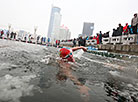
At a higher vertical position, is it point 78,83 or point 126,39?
point 126,39

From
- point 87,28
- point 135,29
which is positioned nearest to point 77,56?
point 135,29

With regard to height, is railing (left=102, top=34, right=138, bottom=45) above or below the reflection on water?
above

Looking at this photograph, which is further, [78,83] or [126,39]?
[126,39]

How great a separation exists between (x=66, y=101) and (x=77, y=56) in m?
7.03

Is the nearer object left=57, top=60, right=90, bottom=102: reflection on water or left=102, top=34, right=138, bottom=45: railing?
left=57, top=60, right=90, bottom=102: reflection on water

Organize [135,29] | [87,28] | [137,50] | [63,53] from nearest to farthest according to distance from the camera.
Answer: [63,53]
[137,50]
[135,29]
[87,28]

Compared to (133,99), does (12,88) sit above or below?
above

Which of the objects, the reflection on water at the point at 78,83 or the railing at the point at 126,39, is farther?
the railing at the point at 126,39

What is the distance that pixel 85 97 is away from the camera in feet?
6.40

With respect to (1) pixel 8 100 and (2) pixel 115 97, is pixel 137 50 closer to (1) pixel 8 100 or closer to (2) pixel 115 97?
(2) pixel 115 97

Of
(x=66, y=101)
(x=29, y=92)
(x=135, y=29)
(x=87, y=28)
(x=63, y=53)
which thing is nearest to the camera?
(x=66, y=101)

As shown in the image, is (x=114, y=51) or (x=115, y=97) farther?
(x=114, y=51)

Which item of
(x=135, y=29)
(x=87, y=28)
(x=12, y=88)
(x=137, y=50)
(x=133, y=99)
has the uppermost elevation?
(x=87, y=28)

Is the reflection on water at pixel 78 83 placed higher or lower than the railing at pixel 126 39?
lower
